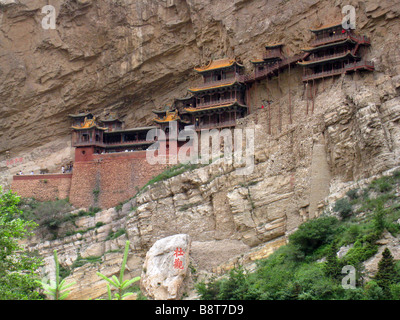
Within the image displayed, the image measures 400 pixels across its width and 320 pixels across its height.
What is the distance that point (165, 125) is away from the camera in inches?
1570

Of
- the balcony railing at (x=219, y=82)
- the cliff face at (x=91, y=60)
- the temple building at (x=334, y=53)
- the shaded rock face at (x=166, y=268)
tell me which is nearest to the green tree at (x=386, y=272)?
the shaded rock face at (x=166, y=268)

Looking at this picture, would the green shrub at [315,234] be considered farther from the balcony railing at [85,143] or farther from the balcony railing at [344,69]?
the balcony railing at [85,143]

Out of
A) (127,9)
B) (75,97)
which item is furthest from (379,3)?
(75,97)

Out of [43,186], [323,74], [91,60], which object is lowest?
[43,186]

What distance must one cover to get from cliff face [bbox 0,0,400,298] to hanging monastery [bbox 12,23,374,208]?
92 cm

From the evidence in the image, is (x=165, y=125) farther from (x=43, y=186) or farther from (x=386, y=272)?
(x=386, y=272)

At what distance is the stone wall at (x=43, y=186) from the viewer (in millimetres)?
38375

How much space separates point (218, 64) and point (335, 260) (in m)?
21.1

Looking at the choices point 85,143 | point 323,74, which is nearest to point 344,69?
point 323,74

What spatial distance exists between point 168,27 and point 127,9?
131 inches

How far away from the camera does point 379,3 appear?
31.4 meters

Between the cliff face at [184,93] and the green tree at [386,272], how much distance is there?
7.61m
